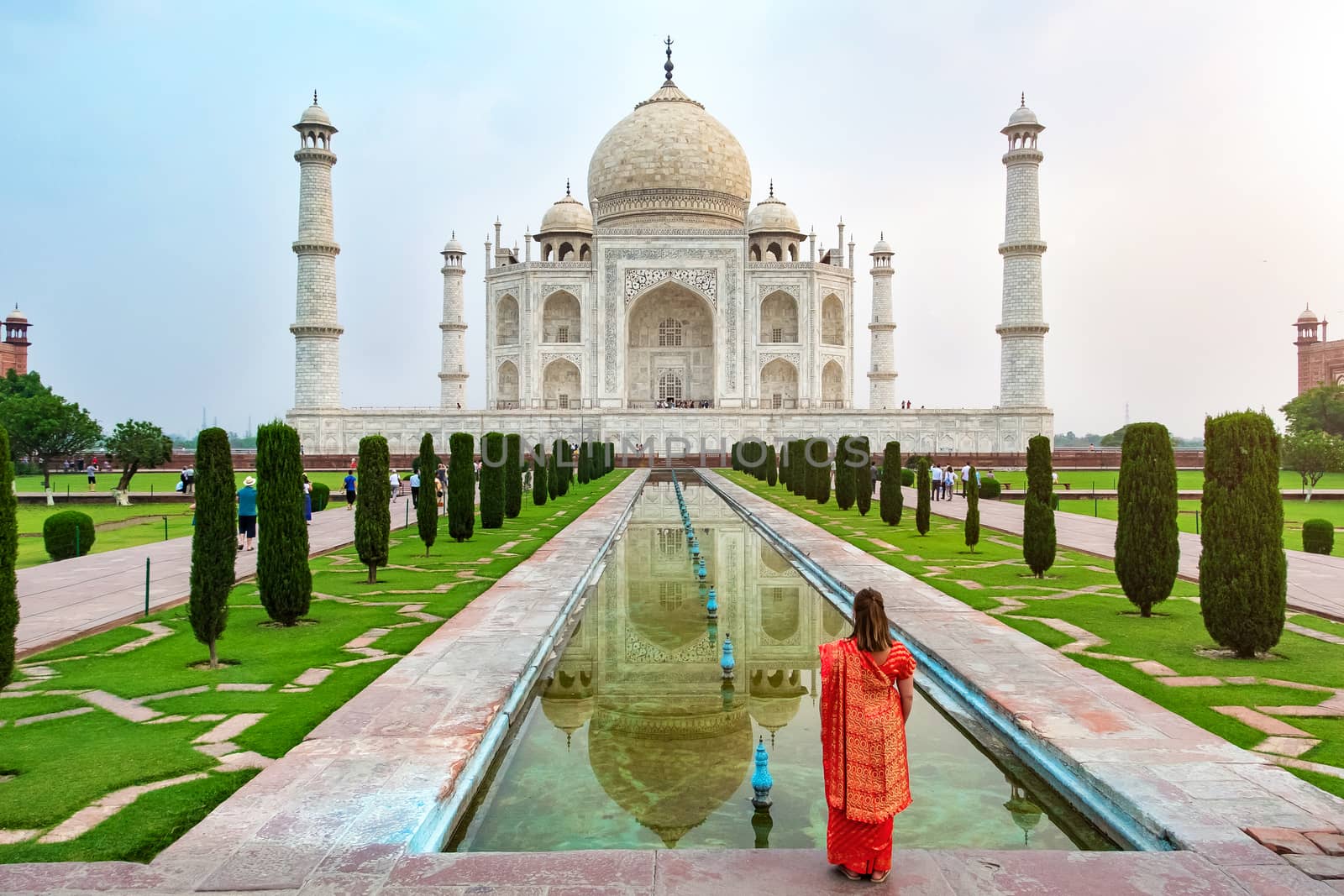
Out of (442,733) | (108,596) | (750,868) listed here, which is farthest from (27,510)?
(750,868)

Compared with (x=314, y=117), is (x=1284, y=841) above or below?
below

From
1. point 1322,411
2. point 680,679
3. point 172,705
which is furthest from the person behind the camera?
point 1322,411

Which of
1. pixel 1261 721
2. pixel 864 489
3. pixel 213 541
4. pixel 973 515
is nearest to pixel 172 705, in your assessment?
pixel 213 541

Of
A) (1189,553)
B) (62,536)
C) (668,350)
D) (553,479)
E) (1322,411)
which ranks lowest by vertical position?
(1189,553)

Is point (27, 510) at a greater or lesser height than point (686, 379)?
lesser

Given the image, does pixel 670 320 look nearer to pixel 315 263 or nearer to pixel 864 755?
pixel 315 263

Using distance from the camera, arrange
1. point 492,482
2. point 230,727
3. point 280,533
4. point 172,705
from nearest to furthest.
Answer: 1. point 230,727
2. point 172,705
3. point 280,533
4. point 492,482

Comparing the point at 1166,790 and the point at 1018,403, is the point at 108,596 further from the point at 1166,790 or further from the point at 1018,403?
the point at 1018,403
